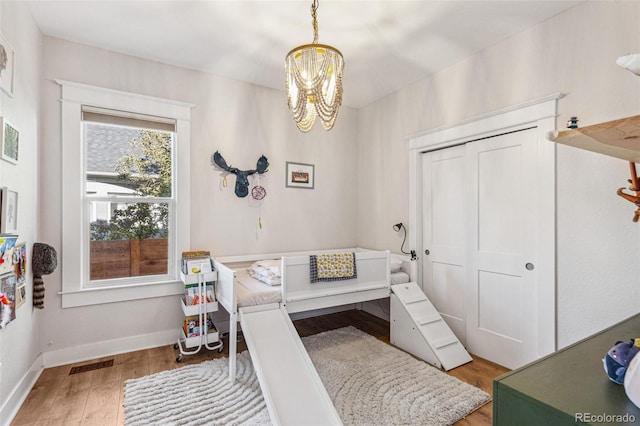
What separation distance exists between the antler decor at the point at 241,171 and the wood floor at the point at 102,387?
60.7 inches

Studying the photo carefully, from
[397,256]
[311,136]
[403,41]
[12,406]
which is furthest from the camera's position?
[311,136]

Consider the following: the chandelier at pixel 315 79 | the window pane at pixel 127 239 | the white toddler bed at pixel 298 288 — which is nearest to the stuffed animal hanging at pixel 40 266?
the window pane at pixel 127 239

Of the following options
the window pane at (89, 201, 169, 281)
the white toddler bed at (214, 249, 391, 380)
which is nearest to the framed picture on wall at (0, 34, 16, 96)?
the window pane at (89, 201, 169, 281)

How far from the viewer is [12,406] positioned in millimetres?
1924

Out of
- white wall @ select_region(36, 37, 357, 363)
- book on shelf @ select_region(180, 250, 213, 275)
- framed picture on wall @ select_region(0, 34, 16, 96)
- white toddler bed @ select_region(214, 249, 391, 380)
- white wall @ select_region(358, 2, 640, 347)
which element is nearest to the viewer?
framed picture on wall @ select_region(0, 34, 16, 96)

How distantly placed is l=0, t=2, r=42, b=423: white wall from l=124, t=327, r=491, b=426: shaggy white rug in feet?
2.23

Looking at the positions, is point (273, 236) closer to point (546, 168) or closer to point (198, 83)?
point (198, 83)

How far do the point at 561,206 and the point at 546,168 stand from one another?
297mm

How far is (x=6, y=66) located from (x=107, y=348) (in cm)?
224

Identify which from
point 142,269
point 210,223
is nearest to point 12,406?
point 142,269

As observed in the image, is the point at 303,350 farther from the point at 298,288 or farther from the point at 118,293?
the point at 118,293

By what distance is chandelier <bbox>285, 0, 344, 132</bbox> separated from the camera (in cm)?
187

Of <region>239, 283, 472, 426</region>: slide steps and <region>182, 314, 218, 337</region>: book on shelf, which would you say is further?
<region>182, 314, 218, 337</region>: book on shelf

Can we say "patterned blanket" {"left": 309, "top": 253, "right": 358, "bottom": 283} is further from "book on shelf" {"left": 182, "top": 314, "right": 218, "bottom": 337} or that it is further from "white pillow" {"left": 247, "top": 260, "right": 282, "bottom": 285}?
"book on shelf" {"left": 182, "top": 314, "right": 218, "bottom": 337}
